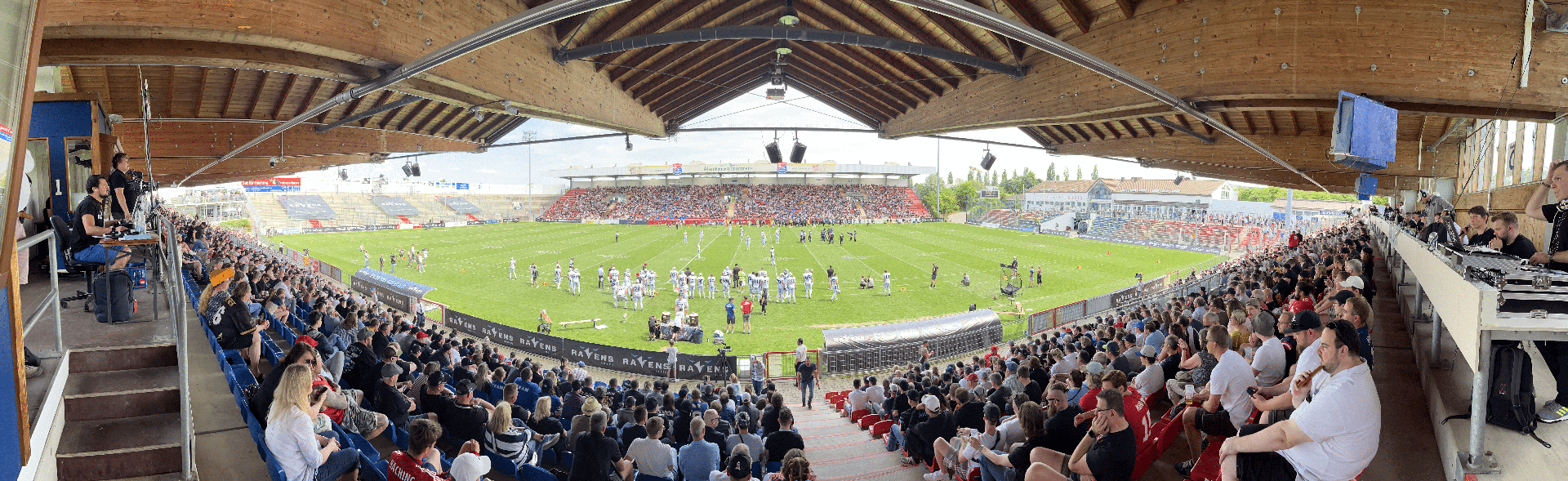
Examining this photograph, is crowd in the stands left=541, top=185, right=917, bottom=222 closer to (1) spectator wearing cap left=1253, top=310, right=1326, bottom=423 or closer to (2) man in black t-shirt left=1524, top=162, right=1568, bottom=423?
(2) man in black t-shirt left=1524, top=162, right=1568, bottom=423

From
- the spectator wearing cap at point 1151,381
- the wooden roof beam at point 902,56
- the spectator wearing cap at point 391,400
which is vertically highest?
the wooden roof beam at point 902,56

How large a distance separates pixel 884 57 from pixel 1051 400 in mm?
9394

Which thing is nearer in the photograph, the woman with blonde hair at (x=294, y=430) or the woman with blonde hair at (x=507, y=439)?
the woman with blonde hair at (x=294, y=430)

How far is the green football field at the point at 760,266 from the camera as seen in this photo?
20.1 m

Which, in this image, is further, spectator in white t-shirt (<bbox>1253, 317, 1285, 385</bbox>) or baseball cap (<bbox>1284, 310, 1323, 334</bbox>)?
spectator in white t-shirt (<bbox>1253, 317, 1285, 385</bbox>)

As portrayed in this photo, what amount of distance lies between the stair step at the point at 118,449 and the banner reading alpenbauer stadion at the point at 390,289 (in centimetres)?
1728

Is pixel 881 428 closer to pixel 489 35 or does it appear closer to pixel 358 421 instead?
pixel 358 421

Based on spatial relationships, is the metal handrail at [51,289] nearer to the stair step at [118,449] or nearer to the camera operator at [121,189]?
→ the stair step at [118,449]

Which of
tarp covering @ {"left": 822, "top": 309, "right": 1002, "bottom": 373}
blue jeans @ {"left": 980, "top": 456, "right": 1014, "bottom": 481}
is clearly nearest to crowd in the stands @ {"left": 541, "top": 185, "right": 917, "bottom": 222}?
tarp covering @ {"left": 822, "top": 309, "right": 1002, "bottom": 373}

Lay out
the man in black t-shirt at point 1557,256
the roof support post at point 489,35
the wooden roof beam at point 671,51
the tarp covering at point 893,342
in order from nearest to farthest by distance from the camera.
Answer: the man in black t-shirt at point 1557,256, the roof support post at point 489,35, the wooden roof beam at point 671,51, the tarp covering at point 893,342

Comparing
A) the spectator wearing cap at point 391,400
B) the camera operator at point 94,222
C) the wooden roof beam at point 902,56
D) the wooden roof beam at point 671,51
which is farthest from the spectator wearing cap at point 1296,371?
the wooden roof beam at point 671,51

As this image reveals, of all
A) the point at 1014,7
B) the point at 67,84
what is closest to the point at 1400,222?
the point at 1014,7

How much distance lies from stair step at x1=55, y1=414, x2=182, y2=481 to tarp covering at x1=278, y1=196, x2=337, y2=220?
82.2 metres

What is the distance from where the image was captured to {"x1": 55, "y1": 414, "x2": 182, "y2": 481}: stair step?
3.68 m
